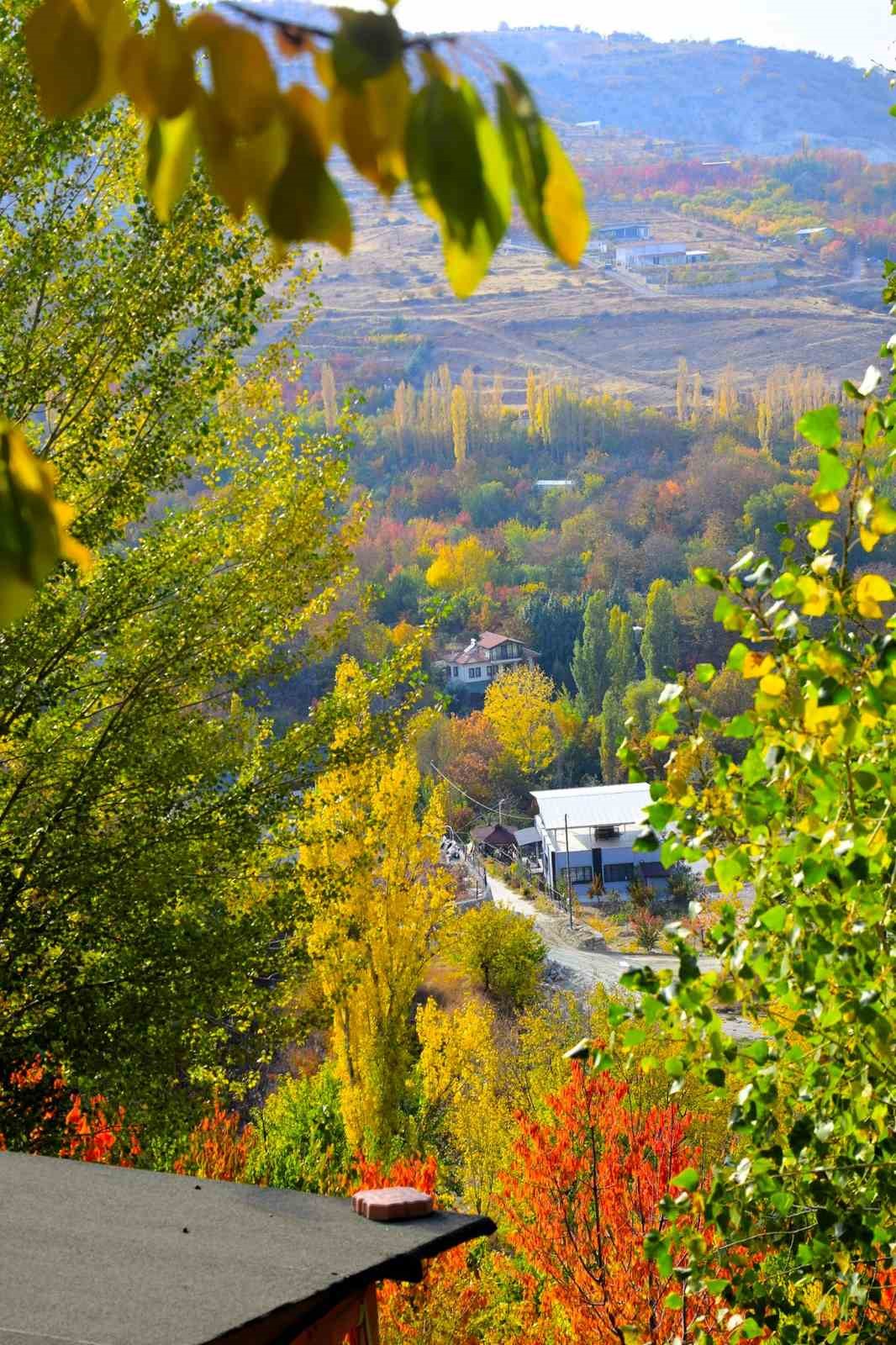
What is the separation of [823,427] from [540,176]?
164cm

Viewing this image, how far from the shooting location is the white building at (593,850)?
34.9 meters

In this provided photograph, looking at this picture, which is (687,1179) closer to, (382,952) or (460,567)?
(382,952)

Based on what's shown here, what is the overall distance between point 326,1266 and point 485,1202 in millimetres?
Answer: 9206

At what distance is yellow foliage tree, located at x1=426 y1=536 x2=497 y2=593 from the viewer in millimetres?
60844

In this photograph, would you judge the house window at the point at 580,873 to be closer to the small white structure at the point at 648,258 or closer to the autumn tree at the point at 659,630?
the autumn tree at the point at 659,630

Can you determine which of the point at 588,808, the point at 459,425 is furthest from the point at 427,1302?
the point at 459,425

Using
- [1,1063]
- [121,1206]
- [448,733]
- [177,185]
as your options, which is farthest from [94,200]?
[448,733]

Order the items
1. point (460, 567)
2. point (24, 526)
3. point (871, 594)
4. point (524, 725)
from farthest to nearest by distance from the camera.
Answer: point (460, 567) < point (524, 725) < point (871, 594) < point (24, 526)

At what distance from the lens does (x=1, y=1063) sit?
5.64 metres

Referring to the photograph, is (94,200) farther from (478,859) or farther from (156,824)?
(478,859)

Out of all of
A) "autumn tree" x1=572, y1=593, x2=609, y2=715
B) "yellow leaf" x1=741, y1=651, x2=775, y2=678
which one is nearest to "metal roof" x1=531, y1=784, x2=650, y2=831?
"autumn tree" x1=572, y1=593, x2=609, y2=715

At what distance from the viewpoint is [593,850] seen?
35.2 metres

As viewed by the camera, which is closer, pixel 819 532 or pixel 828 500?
pixel 828 500

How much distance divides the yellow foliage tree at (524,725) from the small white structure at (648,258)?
96.7 metres
